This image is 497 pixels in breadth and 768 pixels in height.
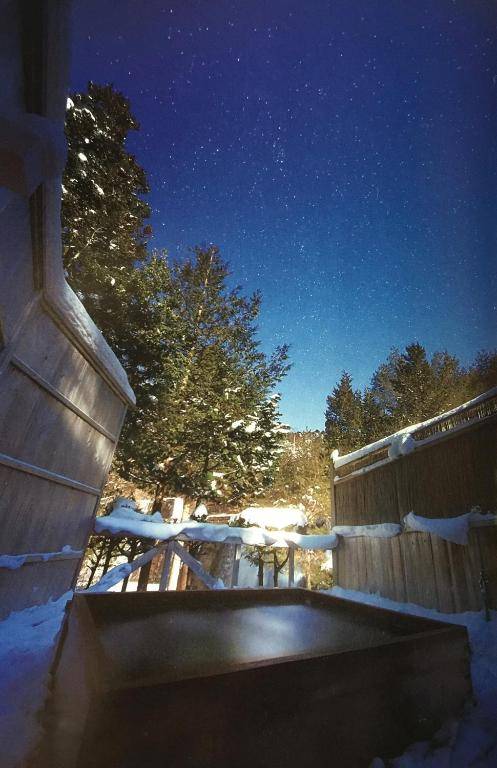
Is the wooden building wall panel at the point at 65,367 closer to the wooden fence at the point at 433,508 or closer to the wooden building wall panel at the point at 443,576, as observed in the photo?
the wooden fence at the point at 433,508

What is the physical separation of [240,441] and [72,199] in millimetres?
9055

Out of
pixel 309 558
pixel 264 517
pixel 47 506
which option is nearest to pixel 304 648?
pixel 47 506

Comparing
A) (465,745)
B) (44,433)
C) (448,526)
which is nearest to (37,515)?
(44,433)

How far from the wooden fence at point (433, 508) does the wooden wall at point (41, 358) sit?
6.67 m

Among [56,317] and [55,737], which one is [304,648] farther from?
[56,317]

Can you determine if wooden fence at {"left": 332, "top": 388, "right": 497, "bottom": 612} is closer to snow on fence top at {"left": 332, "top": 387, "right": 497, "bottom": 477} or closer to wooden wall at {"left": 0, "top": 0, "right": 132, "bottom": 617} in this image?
snow on fence top at {"left": 332, "top": 387, "right": 497, "bottom": 477}

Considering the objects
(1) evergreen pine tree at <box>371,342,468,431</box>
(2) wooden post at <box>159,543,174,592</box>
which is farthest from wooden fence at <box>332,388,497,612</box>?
(1) evergreen pine tree at <box>371,342,468,431</box>

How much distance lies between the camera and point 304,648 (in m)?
1.97

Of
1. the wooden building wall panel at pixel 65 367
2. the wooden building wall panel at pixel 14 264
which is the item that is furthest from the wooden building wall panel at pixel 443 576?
the wooden building wall panel at pixel 14 264

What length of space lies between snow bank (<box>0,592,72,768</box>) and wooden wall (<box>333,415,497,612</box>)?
603 centimetres

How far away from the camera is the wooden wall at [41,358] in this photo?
259 cm

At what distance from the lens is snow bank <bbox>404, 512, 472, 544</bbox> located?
17.7 feet

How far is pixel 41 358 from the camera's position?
4609mm

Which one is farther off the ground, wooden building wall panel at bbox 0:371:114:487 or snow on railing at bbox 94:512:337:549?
wooden building wall panel at bbox 0:371:114:487
